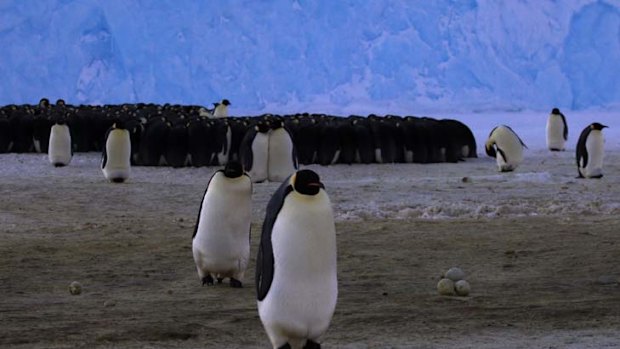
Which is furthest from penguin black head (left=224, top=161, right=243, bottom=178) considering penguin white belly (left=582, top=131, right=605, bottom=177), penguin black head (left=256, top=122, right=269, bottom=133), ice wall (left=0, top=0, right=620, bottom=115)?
ice wall (left=0, top=0, right=620, bottom=115)

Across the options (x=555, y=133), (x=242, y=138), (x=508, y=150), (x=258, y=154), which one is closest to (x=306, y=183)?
(x=258, y=154)

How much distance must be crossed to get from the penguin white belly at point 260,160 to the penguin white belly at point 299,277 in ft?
24.8

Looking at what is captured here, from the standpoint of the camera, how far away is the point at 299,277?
3607mm

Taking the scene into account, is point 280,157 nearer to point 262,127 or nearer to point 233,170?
point 262,127

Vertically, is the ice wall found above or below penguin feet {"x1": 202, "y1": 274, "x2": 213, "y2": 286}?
above

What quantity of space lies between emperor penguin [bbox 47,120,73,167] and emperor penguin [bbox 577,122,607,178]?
6.06 meters

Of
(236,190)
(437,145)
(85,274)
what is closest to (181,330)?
(236,190)

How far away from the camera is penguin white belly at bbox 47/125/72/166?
1314 cm

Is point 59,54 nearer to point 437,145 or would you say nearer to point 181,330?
point 437,145

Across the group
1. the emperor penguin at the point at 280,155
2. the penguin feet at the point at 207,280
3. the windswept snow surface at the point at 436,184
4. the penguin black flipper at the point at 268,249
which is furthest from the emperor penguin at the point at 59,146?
the penguin black flipper at the point at 268,249

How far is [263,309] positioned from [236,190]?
1.65m

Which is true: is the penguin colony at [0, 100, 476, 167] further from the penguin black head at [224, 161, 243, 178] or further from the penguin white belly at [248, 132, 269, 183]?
the penguin black head at [224, 161, 243, 178]

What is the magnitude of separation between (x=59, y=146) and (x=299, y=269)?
10.1 meters

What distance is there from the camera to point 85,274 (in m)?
5.72
